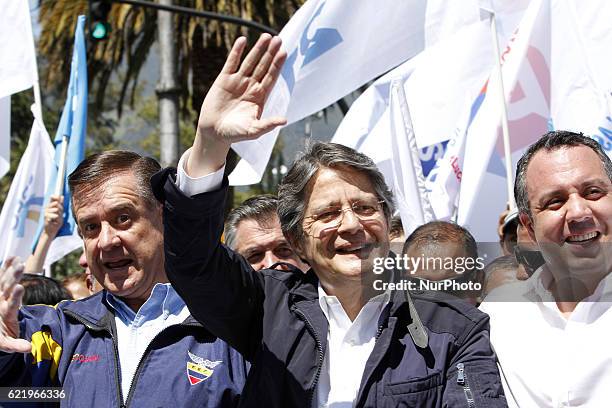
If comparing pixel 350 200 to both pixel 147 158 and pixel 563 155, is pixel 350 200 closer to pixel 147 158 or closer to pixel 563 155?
pixel 563 155

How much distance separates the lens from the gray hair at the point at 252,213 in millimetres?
4777

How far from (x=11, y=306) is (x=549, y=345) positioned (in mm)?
1410

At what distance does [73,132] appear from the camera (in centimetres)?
734

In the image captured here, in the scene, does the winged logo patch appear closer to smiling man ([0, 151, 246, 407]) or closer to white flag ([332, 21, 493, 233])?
smiling man ([0, 151, 246, 407])

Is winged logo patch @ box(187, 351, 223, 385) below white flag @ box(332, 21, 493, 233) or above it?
below

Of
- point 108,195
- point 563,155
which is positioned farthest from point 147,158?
point 563,155

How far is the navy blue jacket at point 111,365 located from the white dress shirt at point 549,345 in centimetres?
77

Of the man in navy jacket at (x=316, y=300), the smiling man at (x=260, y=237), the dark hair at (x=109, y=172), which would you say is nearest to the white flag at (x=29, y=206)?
the smiling man at (x=260, y=237)

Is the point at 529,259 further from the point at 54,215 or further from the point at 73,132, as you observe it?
the point at 73,132

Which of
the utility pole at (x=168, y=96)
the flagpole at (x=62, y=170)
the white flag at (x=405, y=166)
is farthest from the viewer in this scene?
the utility pole at (x=168, y=96)

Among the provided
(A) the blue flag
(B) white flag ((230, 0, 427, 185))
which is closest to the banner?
(A) the blue flag

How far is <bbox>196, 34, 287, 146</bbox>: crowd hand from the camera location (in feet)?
8.67

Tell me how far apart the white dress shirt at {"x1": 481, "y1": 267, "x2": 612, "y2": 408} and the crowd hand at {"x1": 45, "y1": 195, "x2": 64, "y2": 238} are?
163 inches

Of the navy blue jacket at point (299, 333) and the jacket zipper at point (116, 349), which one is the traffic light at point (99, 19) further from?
the navy blue jacket at point (299, 333)
